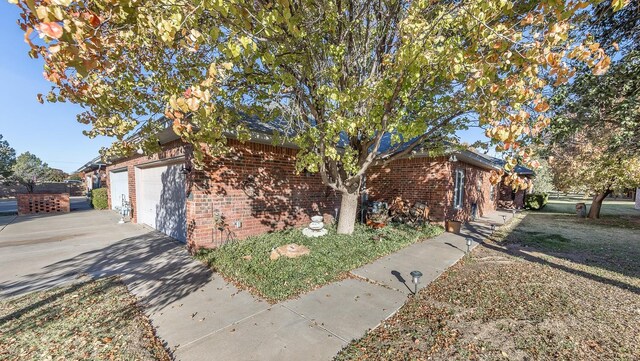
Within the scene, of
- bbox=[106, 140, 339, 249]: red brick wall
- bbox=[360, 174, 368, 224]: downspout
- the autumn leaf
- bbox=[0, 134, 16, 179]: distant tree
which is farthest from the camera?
bbox=[0, 134, 16, 179]: distant tree

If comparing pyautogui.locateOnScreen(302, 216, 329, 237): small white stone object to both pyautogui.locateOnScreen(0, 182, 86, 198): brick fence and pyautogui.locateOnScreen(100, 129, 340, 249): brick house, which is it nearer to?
pyautogui.locateOnScreen(100, 129, 340, 249): brick house

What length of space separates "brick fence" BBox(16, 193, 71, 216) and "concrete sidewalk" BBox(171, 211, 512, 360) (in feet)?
52.7

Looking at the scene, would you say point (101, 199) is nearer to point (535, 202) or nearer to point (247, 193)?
point (247, 193)

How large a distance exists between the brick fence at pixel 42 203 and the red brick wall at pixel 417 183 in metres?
16.9

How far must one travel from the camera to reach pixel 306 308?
3693 mm

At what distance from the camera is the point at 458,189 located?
10812mm

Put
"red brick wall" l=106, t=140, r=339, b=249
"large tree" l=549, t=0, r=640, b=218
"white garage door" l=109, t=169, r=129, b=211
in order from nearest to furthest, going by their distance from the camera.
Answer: "large tree" l=549, t=0, r=640, b=218, "red brick wall" l=106, t=140, r=339, b=249, "white garage door" l=109, t=169, r=129, b=211

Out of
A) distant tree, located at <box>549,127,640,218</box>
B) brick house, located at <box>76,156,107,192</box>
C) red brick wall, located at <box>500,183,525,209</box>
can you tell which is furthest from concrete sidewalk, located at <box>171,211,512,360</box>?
brick house, located at <box>76,156,107,192</box>

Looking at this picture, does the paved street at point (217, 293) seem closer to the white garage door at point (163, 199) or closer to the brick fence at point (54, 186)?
the white garage door at point (163, 199)

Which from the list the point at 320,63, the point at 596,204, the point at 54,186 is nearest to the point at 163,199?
the point at 320,63

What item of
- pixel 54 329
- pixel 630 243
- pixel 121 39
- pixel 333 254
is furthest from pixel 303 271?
pixel 630 243

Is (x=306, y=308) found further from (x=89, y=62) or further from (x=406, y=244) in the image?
(x=406, y=244)

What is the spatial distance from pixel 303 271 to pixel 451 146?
5.14 m

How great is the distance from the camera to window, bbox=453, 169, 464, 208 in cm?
1038
